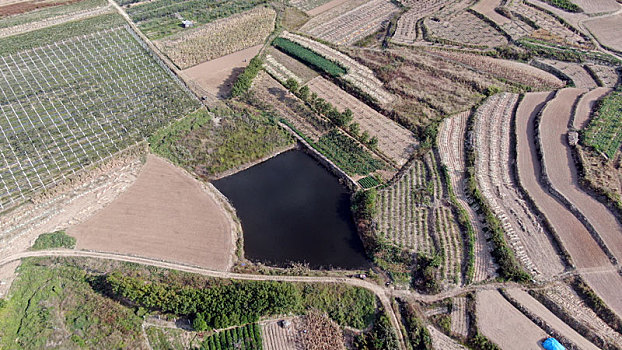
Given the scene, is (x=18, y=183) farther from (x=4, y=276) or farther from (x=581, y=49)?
(x=581, y=49)

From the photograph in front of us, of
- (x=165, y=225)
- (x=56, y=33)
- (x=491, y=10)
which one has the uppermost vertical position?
(x=491, y=10)

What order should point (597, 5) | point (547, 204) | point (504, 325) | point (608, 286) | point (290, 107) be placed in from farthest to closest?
point (597, 5)
point (290, 107)
point (547, 204)
point (608, 286)
point (504, 325)

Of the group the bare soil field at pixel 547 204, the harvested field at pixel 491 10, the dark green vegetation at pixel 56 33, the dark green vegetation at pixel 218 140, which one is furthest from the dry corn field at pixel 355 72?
the harvested field at pixel 491 10

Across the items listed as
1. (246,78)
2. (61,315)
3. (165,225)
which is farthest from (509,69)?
(61,315)

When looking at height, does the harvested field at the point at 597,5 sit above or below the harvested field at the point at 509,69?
above

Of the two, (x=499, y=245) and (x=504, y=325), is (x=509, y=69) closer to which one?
(x=499, y=245)

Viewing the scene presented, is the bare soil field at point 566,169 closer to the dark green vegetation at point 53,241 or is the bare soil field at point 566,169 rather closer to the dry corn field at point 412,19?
the dry corn field at point 412,19
